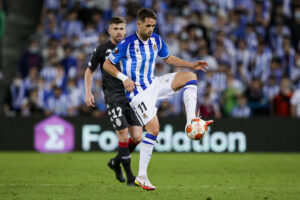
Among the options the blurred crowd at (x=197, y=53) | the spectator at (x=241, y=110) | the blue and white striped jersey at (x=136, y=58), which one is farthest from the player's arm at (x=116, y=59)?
the spectator at (x=241, y=110)

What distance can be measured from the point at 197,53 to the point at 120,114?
8.15 m

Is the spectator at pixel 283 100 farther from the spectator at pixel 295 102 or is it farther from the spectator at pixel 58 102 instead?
the spectator at pixel 58 102

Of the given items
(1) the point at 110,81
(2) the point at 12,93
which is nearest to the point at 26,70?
(2) the point at 12,93

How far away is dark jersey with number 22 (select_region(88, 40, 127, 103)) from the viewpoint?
873 cm

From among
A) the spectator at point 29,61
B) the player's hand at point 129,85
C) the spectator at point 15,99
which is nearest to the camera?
the player's hand at point 129,85

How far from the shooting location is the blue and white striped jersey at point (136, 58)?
25.9ft

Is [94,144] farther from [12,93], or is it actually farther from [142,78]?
[142,78]

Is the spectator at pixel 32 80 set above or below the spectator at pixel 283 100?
above

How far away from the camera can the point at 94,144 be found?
14.8 meters

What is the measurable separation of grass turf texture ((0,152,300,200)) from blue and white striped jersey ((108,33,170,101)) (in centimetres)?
144

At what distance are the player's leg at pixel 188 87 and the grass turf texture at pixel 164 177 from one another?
43.5 inches

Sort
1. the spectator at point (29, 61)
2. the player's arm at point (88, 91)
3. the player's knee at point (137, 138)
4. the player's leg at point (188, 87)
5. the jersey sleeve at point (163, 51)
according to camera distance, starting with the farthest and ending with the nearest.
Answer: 1. the spectator at point (29, 61)
2. the player's knee at point (137, 138)
3. the player's arm at point (88, 91)
4. the jersey sleeve at point (163, 51)
5. the player's leg at point (188, 87)

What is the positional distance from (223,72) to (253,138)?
204 centimetres

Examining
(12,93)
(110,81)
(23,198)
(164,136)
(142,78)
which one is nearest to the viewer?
(23,198)
